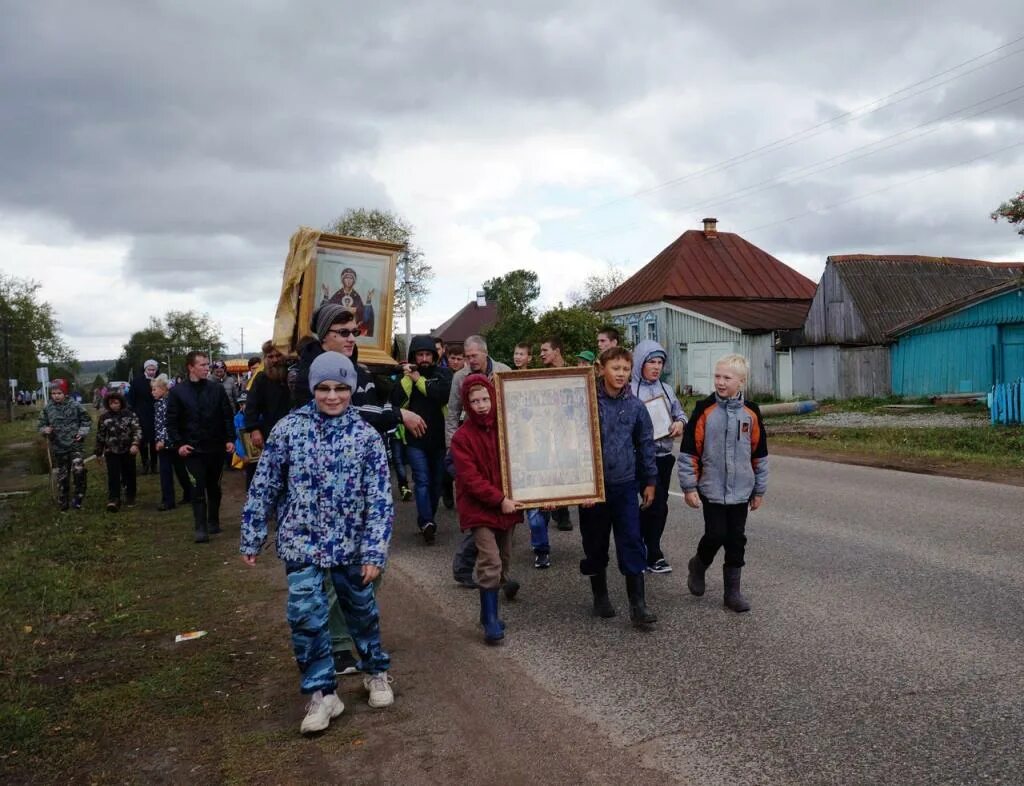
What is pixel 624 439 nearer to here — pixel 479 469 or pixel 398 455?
pixel 479 469

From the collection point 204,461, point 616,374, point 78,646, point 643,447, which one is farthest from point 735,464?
point 204,461

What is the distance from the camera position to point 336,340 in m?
5.48

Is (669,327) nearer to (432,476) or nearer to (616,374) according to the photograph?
(432,476)

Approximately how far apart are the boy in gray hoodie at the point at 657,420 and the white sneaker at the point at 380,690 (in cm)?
305

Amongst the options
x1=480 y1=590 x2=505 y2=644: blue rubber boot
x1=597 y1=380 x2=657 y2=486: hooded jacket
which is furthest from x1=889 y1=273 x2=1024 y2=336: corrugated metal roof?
x1=480 y1=590 x2=505 y2=644: blue rubber boot

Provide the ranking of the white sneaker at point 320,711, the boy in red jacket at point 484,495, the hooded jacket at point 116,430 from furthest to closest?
the hooded jacket at point 116,430 → the boy in red jacket at point 484,495 → the white sneaker at point 320,711

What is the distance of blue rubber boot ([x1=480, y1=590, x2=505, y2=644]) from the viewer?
552 cm

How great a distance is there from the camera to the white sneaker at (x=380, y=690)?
14.8ft

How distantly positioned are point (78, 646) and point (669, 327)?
127 ft

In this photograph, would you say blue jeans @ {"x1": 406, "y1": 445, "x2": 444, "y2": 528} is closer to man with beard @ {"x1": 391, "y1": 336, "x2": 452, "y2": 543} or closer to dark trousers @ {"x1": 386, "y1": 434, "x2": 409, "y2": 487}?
man with beard @ {"x1": 391, "y1": 336, "x2": 452, "y2": 543}

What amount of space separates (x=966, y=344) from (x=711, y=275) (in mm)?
17687

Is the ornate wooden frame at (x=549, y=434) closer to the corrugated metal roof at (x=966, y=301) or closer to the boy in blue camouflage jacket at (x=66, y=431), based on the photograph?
the boy in blue camouflage jacket at (x=66, y=431)

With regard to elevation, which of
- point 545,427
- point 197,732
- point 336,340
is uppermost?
point 336,340

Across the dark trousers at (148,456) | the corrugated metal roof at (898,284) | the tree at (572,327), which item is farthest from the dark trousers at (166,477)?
the corrugated metal roof at (898,284)
